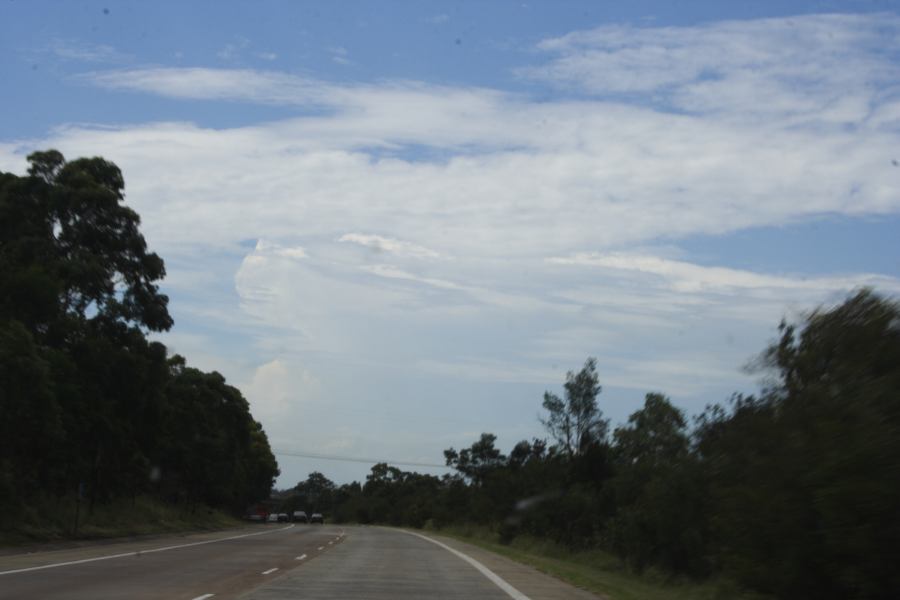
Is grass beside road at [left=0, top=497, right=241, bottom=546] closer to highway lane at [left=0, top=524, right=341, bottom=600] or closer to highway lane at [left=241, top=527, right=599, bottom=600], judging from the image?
highway lane at [left=0, top=524, right=341, bottom=600]

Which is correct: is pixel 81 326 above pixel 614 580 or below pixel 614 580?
above

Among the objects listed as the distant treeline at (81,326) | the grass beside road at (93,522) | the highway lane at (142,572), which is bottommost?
the highway lane at (142,572)

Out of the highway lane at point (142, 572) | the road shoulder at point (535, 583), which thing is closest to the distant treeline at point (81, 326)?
the highway lane at point (142, 572)

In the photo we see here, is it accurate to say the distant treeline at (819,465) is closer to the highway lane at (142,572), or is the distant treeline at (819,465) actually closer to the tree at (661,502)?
the tree at (661,502)

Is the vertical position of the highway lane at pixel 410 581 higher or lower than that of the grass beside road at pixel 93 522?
lower

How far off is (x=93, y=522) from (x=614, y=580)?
1055 inches

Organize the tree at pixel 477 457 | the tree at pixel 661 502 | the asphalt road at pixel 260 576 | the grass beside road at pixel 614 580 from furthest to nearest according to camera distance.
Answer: the tree at pixel 477 457 → the tree at pixel 661 502 → the grass beside road at pixel 614 580 → the asphalt road at pixel 260 576

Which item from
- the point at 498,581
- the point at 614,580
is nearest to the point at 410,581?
the point at 498,581

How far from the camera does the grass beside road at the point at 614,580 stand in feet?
58.4

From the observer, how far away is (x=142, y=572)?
805 inches

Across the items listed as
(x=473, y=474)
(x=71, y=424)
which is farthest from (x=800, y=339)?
(x=473, y=474)

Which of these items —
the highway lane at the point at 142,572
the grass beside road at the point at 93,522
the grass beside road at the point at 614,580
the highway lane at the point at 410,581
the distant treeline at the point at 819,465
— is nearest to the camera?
the distant treeline at the point at 819,465

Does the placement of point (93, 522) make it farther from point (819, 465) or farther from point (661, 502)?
point (819, 465)

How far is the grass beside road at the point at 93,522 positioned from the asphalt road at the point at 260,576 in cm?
384
